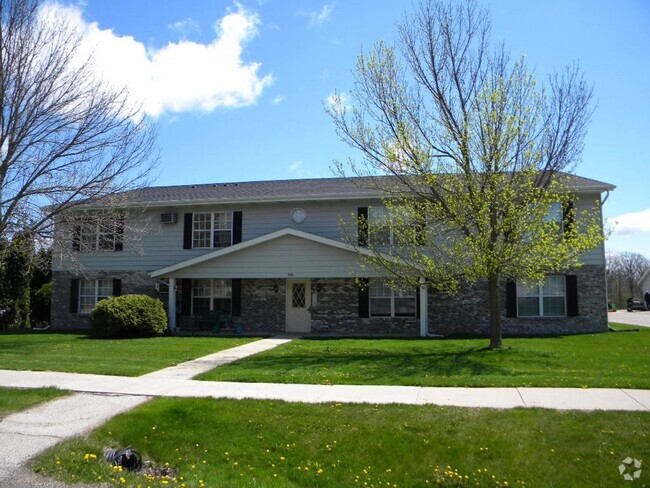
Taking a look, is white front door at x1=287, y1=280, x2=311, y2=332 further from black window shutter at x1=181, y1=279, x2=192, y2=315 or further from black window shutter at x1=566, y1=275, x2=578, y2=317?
black window shutter at x1=566, y1=275, x2=578, y2=317

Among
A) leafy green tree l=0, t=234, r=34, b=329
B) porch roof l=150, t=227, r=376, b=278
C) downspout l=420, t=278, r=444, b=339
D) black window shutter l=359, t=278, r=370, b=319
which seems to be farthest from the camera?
leafy green tree l=0, t=234, r=34, b=329

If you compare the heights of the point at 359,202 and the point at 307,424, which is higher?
the point at 359,202

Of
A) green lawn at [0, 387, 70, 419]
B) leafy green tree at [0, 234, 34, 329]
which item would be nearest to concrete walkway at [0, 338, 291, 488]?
green lawn at [0, 387, 70, 419]

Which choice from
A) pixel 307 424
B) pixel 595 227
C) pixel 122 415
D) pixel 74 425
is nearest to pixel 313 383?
pixel 307 424

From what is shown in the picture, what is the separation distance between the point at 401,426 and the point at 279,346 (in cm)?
865

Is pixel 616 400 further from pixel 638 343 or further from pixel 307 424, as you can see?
pixel 638 343

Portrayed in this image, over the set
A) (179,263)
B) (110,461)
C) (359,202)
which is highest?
(359,202)

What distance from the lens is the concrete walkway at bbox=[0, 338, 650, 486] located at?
6781 millimetres

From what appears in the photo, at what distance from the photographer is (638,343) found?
1462 cm

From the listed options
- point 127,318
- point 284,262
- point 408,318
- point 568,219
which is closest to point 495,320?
point 568,219

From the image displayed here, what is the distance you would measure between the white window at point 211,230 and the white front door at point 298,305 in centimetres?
318

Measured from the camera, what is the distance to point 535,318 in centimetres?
1864

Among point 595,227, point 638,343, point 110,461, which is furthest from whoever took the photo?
point 638,343

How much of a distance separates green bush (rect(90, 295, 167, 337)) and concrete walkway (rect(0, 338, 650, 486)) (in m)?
7.68
